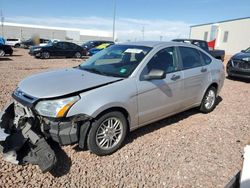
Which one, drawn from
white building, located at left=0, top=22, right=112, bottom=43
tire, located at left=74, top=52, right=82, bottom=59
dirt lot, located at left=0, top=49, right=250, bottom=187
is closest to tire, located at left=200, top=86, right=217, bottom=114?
dirt lot, located at left=0, top=49, right=250, bottom=187

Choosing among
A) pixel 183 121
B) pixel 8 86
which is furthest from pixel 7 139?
pixel 8 86

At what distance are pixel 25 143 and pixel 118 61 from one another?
6.76ft

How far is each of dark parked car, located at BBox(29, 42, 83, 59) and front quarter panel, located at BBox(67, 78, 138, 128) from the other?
16.0 m

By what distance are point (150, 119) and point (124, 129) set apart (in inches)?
24.5

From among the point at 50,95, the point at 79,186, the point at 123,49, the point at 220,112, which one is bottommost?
the point at 79,186

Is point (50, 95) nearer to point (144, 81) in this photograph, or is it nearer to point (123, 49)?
point (144, 81)

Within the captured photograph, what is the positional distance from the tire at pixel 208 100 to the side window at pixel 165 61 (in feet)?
4.61

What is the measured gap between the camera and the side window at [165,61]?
394 centimetres

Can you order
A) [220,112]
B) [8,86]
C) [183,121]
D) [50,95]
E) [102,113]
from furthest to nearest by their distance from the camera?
[8,86], [220,112], [183,121], [102,113], [50,95]

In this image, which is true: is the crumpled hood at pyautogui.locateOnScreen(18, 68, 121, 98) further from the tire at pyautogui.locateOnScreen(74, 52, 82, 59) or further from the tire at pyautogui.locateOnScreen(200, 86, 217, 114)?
the tire at pyautogui.locateOnScreen(74, 52, 82, 59)

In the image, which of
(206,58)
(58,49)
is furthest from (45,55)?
(206,58)

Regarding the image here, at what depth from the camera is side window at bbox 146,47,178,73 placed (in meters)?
3.94

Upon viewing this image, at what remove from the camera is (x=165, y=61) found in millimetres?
4199

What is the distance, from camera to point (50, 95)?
3.01 metres
